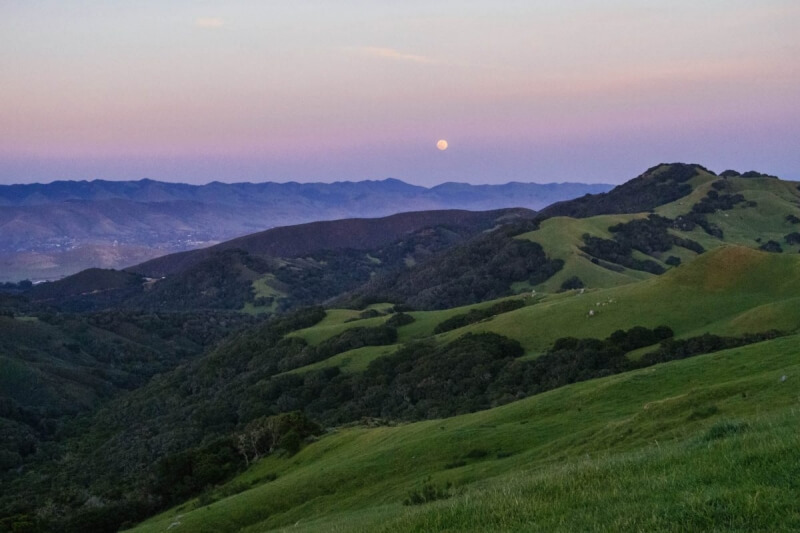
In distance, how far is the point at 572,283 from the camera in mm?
131000

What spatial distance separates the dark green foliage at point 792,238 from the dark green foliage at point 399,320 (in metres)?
115

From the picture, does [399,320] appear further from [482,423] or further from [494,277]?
[482,423]

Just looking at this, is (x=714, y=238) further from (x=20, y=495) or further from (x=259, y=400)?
(x=20, y=495)

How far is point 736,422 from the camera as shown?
14820 millimetres

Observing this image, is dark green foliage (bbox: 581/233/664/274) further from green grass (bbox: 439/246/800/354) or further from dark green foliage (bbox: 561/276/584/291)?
green grass (bbox: 439/246/800/354)

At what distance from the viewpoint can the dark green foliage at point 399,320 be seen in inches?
4001

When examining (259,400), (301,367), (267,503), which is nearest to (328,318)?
(301,367)

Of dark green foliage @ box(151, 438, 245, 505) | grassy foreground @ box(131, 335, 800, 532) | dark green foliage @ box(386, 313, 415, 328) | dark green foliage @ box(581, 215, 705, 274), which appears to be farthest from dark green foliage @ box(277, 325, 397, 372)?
dark green foliage @ box(581, 215, 705, 274)

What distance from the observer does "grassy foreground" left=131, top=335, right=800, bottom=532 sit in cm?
990

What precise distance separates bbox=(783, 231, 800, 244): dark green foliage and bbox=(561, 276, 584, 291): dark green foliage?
7054 centimetres

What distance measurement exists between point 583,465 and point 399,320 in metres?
89.6

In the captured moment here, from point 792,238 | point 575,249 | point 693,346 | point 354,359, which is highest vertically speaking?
point 792,238

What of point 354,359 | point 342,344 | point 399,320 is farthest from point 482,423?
point 399,320

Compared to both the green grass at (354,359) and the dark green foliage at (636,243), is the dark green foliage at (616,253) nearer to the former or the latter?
the dark green foliage at (636,243)
